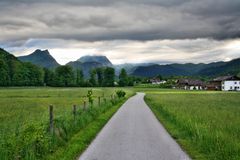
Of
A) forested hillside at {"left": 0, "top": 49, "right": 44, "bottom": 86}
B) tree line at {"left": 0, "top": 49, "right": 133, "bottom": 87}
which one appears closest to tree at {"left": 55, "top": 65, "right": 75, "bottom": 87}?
tree line at {"left": 0, "top": 49, "right": 133, "bottom": 87}

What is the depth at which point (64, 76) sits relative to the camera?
19300 cm

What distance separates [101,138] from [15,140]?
5972 mm

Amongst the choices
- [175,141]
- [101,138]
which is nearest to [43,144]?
[101,138]

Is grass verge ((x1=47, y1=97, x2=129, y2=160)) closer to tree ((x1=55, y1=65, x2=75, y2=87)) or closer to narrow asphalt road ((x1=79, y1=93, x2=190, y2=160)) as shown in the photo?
narrow asphalt road ((x1=79, y1=93, x2=190, y2=160))

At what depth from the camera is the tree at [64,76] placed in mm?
189000

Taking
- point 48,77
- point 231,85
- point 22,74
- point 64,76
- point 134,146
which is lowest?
point 231,85

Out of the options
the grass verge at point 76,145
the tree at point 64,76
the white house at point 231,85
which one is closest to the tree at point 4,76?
the tree at point 64,76

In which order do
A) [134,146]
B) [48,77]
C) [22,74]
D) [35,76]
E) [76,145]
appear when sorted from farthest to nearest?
[48,77]
[35,76]
[22,74]
[134,146]
[76,145]

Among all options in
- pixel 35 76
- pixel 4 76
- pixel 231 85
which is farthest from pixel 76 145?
pixel 35 76

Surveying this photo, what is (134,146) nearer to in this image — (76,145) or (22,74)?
(76,145)

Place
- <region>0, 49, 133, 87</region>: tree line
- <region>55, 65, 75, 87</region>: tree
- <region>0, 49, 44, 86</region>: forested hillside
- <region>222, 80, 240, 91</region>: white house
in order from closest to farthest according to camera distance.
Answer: <region>0, 49, 44, 86</region>: forested hillside
<region>0, 49, 133, 87</region>: tree line
<region>222, 80, 240, 91</region>: white house
<region>55, 65, 75, 87</region>: tree

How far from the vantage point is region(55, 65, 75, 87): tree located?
18900 centimetres

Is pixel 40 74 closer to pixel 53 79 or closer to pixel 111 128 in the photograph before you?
pixel 53 79

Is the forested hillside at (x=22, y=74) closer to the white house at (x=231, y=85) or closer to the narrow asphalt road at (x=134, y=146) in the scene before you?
the white house at (x=231, y=85)
